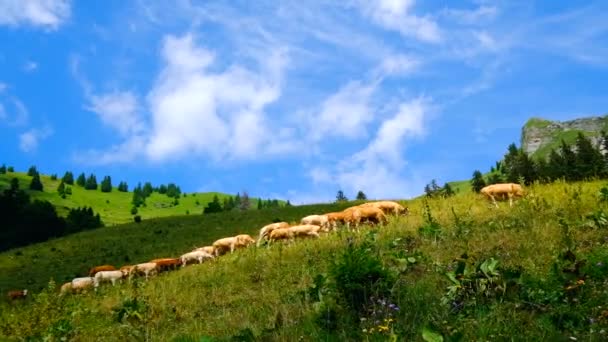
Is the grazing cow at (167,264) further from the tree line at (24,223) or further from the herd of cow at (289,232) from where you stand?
the tree line at (24,223)

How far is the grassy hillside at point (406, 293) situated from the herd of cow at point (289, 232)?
588cm

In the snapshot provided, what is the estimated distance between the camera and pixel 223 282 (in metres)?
15.7

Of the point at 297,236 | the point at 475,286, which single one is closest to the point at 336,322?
the point at 475,286

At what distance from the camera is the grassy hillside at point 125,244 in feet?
118

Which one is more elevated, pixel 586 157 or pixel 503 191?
pixel 586 157

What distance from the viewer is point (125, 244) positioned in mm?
44000

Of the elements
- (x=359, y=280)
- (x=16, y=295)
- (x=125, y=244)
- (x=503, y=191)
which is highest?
(x=125, y=244)

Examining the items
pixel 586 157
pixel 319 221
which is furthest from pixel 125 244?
pixel 586 157

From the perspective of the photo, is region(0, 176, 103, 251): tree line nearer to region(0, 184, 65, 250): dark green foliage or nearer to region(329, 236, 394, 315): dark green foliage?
region(0, 184, 65, 250): dark green foliage

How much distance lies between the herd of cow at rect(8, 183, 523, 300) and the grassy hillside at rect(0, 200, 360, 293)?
18.6 feet

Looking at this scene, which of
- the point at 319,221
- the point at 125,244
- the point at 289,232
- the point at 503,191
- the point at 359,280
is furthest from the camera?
the point at 125,244

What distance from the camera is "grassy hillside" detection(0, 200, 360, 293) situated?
118ft

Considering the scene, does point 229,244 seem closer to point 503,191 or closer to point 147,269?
point 147,269

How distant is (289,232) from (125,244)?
72.1 ft
